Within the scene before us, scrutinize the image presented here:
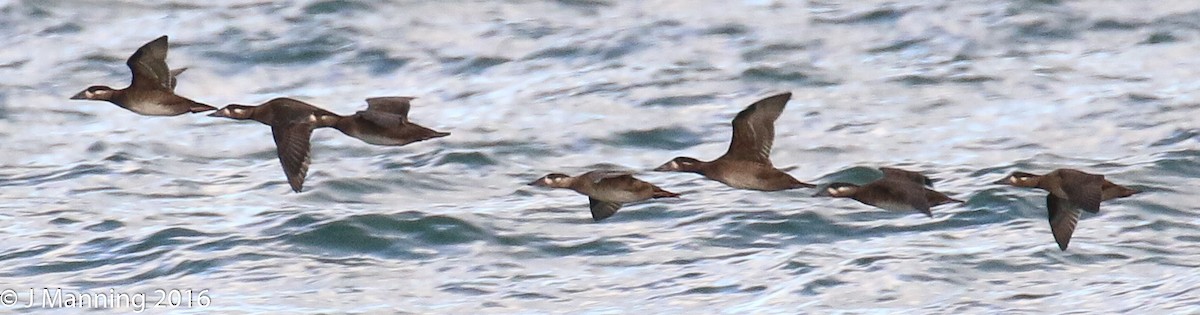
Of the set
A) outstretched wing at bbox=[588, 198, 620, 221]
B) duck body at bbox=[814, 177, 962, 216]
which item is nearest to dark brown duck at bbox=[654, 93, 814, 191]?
duck body at bbox=[814, 177, 962, 216]

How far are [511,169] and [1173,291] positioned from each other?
5912 millimetres

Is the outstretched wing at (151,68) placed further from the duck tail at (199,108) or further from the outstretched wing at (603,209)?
the outstretched wing at (603,209)

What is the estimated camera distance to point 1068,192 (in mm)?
11367

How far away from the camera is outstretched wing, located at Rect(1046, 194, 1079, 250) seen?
11750 mm

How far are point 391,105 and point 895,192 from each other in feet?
9.63

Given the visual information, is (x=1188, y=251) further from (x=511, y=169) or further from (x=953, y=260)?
(x=511, y=169)

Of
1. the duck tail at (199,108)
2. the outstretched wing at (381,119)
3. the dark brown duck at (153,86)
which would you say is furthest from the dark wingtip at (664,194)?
the dark brown duck at (153,86)

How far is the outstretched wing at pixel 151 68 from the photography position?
1271cm

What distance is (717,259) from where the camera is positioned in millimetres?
15086

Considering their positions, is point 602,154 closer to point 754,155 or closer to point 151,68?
point 151,68

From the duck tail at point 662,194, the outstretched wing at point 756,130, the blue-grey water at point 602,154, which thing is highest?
the outstretched wing at point 756,130

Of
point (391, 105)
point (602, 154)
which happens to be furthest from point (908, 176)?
point (602, 154)

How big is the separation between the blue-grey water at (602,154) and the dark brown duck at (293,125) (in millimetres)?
2107

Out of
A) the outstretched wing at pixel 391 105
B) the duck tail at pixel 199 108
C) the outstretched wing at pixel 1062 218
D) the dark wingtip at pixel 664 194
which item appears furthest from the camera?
the outstretched wing at pixel 391 105
